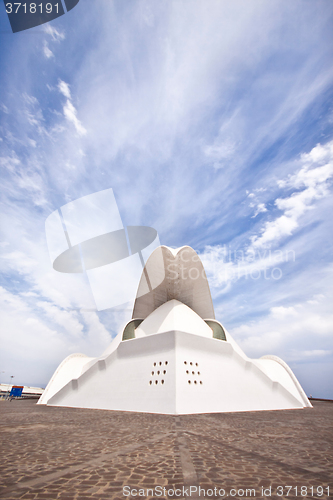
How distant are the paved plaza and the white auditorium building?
22.4 ft

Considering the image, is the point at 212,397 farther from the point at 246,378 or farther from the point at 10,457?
the point at 10,457

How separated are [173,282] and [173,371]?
34.7 ft

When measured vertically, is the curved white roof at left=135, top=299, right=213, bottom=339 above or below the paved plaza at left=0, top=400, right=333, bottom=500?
above

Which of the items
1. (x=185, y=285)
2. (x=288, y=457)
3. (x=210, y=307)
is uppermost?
(x=185, y=285)

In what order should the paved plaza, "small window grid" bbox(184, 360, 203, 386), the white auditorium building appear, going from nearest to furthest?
the paved plaza
the white auditorium building
"small window grid" bbox(184, 360, 203, 386)

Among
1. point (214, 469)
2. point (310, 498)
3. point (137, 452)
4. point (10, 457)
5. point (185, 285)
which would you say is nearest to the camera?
point (310, 498)

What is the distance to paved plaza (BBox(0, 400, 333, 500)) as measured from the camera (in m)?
2.93

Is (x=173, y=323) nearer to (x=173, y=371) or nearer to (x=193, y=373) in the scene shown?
(x=193, y=373)

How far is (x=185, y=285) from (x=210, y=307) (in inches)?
134

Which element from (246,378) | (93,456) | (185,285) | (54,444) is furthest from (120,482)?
(185,285)

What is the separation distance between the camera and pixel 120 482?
3154mm

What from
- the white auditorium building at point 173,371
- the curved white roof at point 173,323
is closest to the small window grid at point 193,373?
the white auditorium building at point 173,371

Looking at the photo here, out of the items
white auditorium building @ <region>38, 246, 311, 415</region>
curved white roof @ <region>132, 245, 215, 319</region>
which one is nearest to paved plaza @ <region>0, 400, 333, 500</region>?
white auditorium building @ <region>38, 246, 311, 415</region>

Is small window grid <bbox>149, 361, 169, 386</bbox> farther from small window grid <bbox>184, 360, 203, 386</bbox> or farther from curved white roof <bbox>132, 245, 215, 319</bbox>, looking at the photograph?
curved white roof <bbox>132, 245, 215, 319</bbox>
